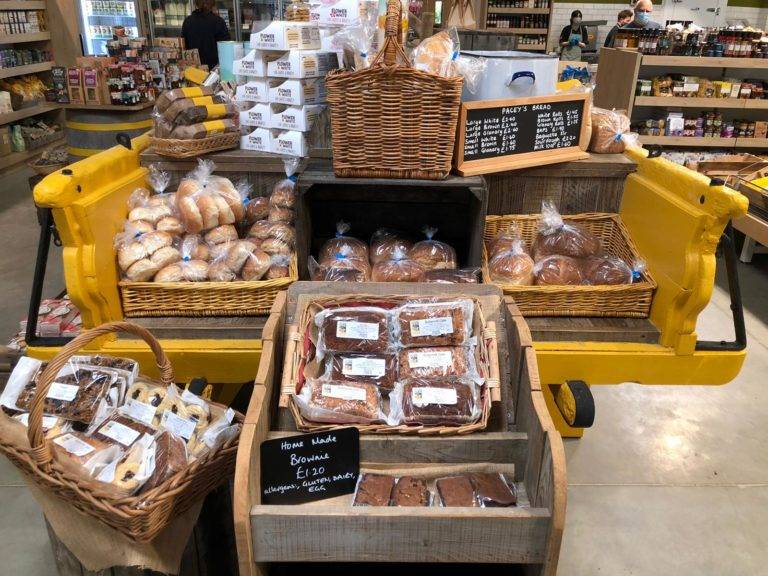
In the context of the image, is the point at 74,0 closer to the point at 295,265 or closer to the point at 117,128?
the point at 117,128

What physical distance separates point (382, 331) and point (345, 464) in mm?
375

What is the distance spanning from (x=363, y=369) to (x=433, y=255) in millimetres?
803

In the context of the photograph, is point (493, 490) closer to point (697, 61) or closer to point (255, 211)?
point (255, 211)

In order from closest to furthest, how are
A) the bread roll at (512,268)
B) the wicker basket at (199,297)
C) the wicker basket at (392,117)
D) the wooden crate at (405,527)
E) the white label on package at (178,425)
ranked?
1. the wooden crate at (405,527)
2. the white label on package at (178,425)
3. the wicker basket at (392,117)
4. the wicker basket at (199,297)
5. the bread roll at (512,268)

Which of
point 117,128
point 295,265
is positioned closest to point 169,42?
point 117,128

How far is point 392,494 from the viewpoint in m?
1.36

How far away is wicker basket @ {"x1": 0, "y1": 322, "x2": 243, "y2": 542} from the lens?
4.22ft

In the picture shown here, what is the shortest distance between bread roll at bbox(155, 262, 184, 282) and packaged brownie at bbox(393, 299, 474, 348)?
0.84 m

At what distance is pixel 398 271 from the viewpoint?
2.12 metres

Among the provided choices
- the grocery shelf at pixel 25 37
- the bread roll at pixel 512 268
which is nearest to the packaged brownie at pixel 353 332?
the bread roll at pixel 512 268

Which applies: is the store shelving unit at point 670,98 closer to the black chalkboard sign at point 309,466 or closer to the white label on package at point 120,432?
the black chalkboard sign at point 309,466

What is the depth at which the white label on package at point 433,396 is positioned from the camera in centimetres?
149

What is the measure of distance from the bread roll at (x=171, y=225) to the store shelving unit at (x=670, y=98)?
14.6 ft

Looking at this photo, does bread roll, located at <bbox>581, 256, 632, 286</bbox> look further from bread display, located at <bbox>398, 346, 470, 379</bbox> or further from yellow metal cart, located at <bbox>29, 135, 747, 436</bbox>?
bread display, located at <bbox>398, 346, 470, 379</bbox>
